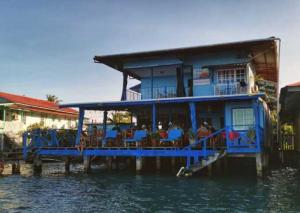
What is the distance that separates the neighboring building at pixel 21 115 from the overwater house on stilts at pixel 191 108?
13.5 m

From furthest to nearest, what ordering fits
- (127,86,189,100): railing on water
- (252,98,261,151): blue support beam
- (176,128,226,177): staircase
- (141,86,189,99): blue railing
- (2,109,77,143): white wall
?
(2,109,77,143): white wall, (141,86,189,99): blue railing, (127,86,189,100): railing on water, (176,128,226,177): staircase, (252,98,261,151): blue support beam

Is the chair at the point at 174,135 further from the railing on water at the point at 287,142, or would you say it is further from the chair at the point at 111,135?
the railing on water at the point at 287,142

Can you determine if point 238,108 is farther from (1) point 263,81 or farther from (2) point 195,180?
(1) point 263,81

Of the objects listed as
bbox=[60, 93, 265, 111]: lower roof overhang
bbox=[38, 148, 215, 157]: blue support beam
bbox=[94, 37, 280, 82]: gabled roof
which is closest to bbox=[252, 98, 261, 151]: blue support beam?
bbox=[60, 93, 265, 111]: lower roof overhang

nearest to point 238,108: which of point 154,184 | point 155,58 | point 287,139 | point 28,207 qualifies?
point 155,58

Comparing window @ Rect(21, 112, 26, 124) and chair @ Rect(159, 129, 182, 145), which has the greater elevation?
window @ Rect(21, 112, 26, 124)

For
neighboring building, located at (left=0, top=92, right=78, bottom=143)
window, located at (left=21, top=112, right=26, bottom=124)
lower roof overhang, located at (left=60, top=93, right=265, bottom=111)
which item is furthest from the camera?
window, located at (left=21, top=112, right=26, bottom=124)

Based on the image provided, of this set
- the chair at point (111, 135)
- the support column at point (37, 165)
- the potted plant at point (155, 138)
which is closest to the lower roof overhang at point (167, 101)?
the chair at point (111, 135)

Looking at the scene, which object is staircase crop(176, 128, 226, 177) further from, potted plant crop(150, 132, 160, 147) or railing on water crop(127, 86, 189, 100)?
railing on water crop(127, 86, 189, 100)

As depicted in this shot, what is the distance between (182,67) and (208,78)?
2.05m

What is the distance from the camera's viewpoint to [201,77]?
2672 cm

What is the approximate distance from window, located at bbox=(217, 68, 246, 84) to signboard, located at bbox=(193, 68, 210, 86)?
2.54 feet

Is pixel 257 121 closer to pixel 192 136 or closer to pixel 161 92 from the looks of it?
pixel 192 136

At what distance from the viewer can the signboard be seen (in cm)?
2656
